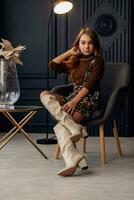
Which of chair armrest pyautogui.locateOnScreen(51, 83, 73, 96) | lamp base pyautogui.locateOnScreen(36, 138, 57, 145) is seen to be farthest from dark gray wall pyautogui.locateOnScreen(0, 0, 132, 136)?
Result: chair armrest pyautogui.locateOnScreen(51, 83, 73, 96)

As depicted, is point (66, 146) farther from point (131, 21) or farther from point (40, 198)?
point (131, 21)

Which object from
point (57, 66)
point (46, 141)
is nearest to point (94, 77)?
point (57, 66)

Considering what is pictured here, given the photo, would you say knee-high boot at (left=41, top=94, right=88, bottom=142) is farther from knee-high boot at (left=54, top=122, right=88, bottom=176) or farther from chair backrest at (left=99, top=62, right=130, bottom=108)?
chair backrest at (left=99, top=62, right=130, bottom=108)

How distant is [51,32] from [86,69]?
1.73 m

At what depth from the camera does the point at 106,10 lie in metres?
5.00

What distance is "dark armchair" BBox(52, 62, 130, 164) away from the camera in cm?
350

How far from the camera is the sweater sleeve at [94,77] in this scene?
3467 mm

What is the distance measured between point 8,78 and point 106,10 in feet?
6.21

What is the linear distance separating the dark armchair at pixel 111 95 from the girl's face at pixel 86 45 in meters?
0.36

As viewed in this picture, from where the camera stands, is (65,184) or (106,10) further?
(106,10)

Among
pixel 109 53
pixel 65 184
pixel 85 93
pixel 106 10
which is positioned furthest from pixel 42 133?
pixel 65 184

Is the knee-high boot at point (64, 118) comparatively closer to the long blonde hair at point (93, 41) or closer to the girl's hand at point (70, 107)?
the girl's hand at point (70, 107)

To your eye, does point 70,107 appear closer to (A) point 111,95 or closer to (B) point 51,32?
(A) point 111,95

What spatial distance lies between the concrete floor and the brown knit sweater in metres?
0.61
